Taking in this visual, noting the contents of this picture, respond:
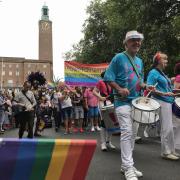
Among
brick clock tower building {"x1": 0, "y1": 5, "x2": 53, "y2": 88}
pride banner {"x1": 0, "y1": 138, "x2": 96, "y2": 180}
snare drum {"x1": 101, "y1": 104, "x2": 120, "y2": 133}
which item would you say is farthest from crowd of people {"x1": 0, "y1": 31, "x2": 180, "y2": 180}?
brick clock tower building {"x1": 0, "y1": 5, "x2": 53, "y2": 88}

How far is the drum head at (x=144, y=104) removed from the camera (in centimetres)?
547

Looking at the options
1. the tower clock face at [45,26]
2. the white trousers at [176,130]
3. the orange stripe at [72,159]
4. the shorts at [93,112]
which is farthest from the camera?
the tower clock face at [45,26]

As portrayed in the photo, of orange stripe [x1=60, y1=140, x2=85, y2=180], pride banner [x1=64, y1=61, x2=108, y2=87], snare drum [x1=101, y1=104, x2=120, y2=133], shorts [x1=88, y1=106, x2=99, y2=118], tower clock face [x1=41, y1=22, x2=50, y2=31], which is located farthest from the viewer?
tower clock face [x1=41, y1=22, x2=50, y2=31]

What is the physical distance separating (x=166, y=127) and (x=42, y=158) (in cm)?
451

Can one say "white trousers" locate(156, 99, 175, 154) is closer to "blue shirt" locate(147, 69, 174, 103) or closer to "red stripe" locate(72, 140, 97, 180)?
"blue shirt" locate(147, 69, 174, 103)

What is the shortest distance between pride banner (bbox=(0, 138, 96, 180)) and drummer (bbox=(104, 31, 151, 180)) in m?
2.48

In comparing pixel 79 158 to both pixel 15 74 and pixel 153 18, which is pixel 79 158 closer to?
pixel 153 18

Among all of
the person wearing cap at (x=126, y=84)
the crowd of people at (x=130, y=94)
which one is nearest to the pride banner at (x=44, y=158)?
the crowd of people at (x=130, y=94)

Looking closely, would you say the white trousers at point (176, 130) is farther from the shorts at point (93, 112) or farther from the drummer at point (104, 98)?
the shorts at point (93, 112)

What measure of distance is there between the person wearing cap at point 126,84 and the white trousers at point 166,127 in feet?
4.25

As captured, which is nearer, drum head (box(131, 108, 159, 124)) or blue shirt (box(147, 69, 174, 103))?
drum head (box(131, 108, 159, 124))

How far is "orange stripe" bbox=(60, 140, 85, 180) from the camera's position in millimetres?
2869

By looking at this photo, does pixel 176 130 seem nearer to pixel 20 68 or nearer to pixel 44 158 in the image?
pixel 44 158

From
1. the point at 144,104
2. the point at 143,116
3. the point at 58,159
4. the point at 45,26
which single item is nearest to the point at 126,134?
the point at 143,116
